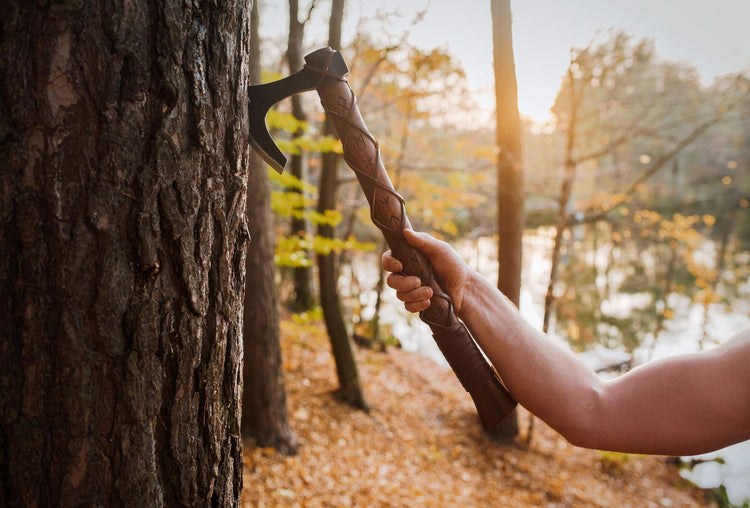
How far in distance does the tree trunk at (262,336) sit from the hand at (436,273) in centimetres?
285

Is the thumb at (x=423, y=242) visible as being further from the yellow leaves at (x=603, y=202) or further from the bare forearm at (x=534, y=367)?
the yellow leaves at (x=603, y=202)

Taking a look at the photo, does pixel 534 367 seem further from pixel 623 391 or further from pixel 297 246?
pixel 297 246

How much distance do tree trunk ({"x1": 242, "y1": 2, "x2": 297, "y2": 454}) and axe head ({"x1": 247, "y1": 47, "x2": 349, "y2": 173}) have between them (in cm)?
280

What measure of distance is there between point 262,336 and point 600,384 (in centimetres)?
339

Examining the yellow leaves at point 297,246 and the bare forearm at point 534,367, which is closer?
the bare forearm at point 534,367

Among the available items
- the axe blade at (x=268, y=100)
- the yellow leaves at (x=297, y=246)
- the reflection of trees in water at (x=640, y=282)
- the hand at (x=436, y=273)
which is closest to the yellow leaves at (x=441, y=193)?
the yellow leaves at (x=297, y=246)

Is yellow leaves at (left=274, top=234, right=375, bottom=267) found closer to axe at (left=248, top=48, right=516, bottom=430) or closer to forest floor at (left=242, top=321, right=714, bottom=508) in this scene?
forest floor at (left=242, top=321, right=714, bottom=508)

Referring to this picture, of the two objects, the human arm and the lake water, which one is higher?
the human arm

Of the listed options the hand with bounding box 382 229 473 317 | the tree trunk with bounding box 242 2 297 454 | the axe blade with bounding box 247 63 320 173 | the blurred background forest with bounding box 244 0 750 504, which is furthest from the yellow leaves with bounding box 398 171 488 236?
the axe blade with bounding box 247 63 320 173

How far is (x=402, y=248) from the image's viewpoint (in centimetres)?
146

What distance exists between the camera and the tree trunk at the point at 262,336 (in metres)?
4.12

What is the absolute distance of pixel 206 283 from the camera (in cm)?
110

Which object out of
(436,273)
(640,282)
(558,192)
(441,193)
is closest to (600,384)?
(436,273)

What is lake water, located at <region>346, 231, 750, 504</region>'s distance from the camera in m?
6.77
